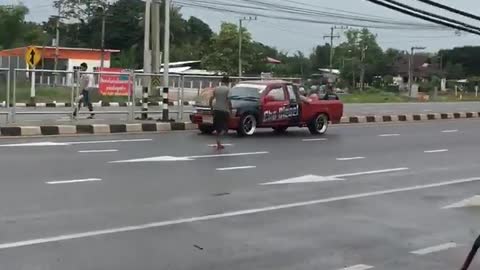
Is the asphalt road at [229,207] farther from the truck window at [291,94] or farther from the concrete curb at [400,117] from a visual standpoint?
the concrete curb at [400,117]

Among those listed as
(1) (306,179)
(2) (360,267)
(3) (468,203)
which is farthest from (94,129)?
(2) (360,267)

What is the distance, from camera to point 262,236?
7.42m

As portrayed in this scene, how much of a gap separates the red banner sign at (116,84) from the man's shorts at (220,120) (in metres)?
5.56

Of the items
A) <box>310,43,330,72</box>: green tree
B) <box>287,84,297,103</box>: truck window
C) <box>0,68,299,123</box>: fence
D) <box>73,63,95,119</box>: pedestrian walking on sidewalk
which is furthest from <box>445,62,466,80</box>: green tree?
<box>73,63,95,119</box>: pedestrian walking on sidewalk

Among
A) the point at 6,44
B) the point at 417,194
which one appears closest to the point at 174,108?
the point at 417,194

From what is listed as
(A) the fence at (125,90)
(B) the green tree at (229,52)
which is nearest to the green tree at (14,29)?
(B) the green tree at (229,52)

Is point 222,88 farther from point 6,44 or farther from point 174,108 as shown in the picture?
point 6,44

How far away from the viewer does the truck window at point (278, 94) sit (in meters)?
20.3

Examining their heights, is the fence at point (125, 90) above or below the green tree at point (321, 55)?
below

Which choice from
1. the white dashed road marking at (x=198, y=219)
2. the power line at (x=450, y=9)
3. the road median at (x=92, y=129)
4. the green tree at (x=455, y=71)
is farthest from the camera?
the green tree at (x=455, y=71)

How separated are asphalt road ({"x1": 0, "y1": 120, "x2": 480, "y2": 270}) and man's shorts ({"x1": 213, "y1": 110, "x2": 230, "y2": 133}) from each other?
0.61 m

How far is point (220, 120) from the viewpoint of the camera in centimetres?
1700

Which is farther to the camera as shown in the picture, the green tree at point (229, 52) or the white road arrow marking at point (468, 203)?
the green tree at point (229, 52)

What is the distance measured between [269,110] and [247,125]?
78 cm
